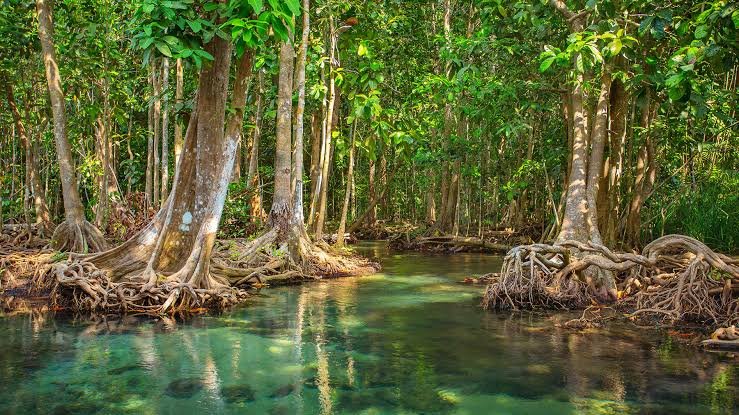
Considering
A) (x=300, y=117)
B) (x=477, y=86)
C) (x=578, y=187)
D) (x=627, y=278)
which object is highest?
(x=477, y=86)

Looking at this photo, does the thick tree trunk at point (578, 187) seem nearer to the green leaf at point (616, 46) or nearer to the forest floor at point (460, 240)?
the green leaf at point (616, 46)

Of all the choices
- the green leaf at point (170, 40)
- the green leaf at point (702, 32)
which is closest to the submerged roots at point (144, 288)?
the green leaf at point (170, 40)

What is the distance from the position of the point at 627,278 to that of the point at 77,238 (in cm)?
855

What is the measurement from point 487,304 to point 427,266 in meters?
5.72

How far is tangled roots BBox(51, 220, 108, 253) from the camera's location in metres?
10.4

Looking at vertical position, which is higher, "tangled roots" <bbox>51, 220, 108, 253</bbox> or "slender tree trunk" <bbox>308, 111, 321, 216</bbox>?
"slender tree trunk" <bbox>308, 111, 321, 216</bbox>

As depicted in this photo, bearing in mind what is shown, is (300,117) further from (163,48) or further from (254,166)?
(163,48)

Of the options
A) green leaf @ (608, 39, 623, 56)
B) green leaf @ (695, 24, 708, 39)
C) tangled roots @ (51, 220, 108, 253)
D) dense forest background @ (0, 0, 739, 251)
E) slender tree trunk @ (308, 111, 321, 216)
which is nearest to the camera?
green leaf @ (695, 24, 708, 39)

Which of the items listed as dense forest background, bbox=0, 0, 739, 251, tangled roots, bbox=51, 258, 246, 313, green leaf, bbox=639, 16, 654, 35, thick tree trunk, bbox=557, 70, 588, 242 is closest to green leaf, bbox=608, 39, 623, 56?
dense forest background, bbox=0, 0, 739, 251

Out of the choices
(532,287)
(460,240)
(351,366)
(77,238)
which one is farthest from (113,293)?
(460,240)

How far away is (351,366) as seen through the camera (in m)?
6.00

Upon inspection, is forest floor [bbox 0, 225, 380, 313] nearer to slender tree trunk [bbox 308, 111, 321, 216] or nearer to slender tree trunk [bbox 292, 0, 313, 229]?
slender tree trunk [bbox 292, 0, 313, 229]

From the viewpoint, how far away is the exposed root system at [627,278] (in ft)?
25.6

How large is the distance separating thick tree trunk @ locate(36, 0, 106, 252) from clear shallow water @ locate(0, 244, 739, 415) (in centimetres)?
261
